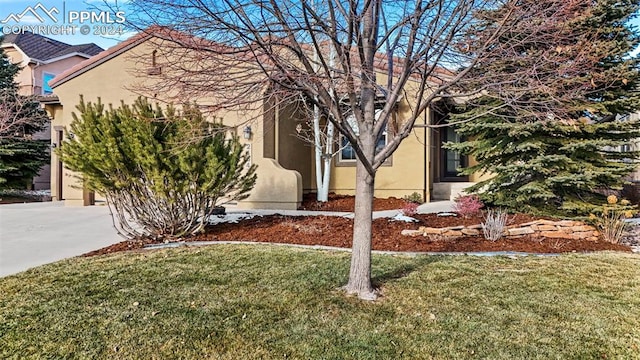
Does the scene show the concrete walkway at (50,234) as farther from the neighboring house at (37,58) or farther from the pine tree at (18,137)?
the neighboring house at (37,58)

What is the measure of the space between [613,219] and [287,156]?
869 cm

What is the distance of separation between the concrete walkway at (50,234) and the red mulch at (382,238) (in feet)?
2.26

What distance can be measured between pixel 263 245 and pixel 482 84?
13.3ft

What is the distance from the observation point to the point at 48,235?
807cm

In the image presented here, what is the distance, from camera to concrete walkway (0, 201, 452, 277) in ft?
20.3

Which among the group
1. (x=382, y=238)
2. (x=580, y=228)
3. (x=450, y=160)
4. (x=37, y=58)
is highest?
(x=37, y=58)

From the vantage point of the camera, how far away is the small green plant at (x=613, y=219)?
24.8 feet

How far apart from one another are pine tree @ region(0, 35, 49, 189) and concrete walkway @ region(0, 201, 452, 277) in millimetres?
6357

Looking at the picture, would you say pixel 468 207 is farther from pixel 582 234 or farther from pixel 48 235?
pixel 48 235

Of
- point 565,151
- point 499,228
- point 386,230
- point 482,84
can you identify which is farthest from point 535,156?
point 482,84

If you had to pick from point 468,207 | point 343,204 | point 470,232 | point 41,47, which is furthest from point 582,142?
point 41,47

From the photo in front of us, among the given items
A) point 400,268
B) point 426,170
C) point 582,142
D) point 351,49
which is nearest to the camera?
point 351,49

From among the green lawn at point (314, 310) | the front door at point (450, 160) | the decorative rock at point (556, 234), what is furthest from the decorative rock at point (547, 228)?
the front door at point (450, 160)

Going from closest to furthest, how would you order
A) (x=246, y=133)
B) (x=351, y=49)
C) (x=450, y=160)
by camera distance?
(x=351, y=49), (x=246, y=133), (x=450, y=160)
